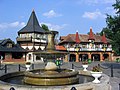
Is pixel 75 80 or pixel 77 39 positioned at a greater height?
pixel 77 39

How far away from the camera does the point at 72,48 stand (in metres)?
61.7

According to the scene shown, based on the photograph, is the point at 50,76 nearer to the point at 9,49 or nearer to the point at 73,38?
the point at 9,49

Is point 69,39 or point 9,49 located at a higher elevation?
point 69,39

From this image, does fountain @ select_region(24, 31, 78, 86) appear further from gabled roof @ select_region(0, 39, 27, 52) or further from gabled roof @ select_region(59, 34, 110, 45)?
gabled roof @ select_region(59, 34, 110, 45)

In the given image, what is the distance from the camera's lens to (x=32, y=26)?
5953 cm

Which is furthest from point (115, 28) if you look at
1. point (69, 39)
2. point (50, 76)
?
point (69, 39)

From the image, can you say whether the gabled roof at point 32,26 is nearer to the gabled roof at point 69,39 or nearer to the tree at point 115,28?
the gabled roof at point 69,39

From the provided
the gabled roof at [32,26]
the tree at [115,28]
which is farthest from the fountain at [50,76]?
the gabled roof at [32,26]

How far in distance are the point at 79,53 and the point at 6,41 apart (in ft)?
74.1

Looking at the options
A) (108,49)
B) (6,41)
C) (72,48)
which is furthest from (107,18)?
(108,49)

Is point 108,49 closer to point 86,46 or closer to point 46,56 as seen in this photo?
point 86,46

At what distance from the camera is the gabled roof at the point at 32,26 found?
190 ft

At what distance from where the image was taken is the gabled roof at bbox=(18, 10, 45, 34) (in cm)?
5777

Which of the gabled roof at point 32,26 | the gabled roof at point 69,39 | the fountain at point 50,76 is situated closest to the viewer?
the fountain at point 50,76
